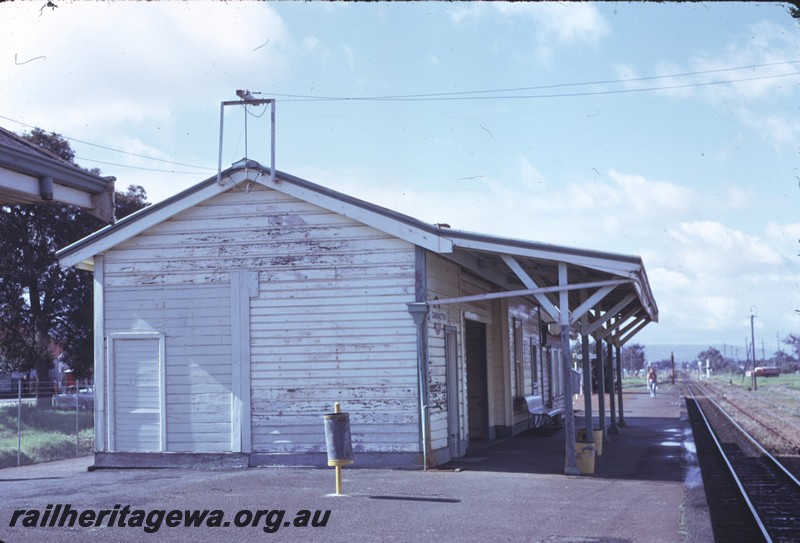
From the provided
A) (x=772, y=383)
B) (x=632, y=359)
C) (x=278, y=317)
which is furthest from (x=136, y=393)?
(x=632, y=359)

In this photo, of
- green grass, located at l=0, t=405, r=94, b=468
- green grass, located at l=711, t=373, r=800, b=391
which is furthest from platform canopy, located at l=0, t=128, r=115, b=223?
green grass, located at l=711, t=373, r=800, b=391

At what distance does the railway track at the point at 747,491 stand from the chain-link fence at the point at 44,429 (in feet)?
39.6

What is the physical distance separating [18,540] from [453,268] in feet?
30.8

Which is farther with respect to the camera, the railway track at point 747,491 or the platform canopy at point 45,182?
the railway track at point 747,491

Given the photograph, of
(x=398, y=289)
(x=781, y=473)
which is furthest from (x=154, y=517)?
(x=781, y=473)

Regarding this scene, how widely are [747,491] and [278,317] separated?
773 cm

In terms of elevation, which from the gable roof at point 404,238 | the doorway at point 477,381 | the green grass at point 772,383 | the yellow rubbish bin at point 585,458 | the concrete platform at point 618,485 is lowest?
the green grass at point 772,383

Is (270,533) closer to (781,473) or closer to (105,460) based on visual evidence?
(105,460)

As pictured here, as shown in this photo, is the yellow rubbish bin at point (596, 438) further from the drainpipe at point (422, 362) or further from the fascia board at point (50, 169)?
the fascia board at point (50, 169)

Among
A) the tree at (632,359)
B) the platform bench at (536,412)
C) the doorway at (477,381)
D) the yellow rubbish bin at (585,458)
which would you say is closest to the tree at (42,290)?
the platform bench at (536,412)

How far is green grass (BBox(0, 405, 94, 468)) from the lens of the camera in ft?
72.6

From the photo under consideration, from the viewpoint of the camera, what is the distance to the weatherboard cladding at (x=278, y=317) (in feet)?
46.5

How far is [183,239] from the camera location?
15031mm

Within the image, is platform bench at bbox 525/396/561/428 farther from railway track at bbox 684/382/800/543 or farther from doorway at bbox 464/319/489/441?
railway track at bbox 684/382/800/543
